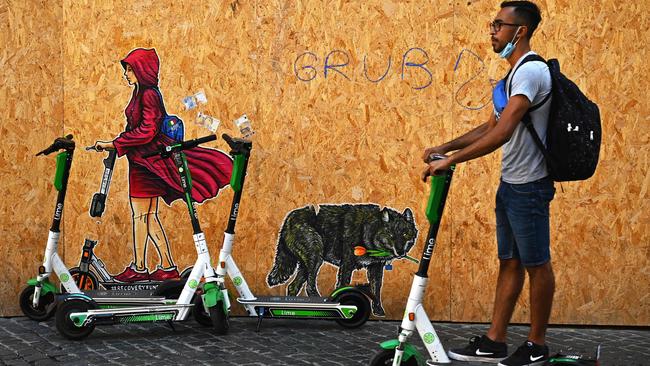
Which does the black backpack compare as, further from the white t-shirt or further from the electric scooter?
the electric scooter

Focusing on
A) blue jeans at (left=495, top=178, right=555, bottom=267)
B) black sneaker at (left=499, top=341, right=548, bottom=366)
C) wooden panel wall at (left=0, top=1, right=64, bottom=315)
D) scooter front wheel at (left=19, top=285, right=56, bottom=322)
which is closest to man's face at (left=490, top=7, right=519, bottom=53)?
blue jeans at (left=495, top=178, right=555, bottom=267)

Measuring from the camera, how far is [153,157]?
290 inches

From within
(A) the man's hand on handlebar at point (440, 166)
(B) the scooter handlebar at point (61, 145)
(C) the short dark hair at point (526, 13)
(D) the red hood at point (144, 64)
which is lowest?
(A) the man's hand on handlebar at point (440, 166)

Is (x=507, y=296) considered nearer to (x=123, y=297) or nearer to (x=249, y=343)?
(x=249, y=343)

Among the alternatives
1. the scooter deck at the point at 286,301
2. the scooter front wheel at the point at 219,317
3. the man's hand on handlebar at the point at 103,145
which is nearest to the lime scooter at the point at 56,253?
the man's hand on handlebar at the point at 103,145

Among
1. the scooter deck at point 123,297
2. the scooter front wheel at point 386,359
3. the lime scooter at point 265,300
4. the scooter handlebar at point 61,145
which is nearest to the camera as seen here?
the scooter front wheel at point 386,359

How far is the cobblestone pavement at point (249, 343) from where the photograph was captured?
583 centimetres

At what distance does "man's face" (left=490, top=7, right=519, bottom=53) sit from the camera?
5.07 m

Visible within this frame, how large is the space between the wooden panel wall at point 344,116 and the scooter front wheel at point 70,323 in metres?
1.12

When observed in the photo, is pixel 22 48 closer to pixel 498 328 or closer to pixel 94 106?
A: pixel 94 106

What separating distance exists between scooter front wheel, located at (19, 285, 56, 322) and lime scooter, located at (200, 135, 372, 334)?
1.36 meters

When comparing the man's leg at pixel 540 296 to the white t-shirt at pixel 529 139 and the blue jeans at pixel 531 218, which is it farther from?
the white t-shirt at pixel 529 139

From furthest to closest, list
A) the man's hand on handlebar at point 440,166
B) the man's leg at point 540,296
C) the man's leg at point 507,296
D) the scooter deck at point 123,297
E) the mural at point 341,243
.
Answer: the mural at point 341,243 < the scooter deck at point 123,297 < the man's leg at point 507,296 < the man's leg at point 540,296 < the man's hand on handlebar at point 440,166

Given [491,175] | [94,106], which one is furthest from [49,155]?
[491,175]
